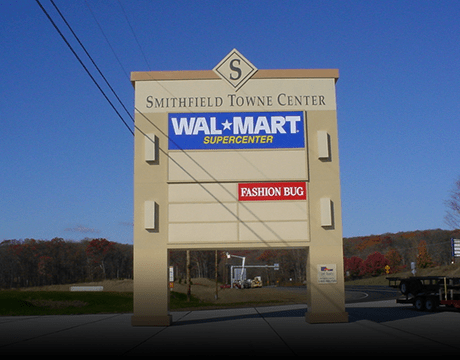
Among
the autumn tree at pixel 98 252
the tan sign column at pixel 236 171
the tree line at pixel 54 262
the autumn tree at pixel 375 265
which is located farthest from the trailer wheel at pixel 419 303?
the autumn tree at pixel 98 252

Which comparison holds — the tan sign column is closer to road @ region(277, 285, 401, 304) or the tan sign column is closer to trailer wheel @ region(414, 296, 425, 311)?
trailer wheel @ region(414, 296, 425, 311)

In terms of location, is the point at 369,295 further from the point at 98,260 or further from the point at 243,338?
the point at 98,260

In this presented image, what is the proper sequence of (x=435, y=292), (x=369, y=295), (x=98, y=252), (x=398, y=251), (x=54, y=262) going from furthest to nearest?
1. (x=98, y=252)
2. (x=398, y=251)
3. (x=54, y=262)
4. (x=369, y=295)
5. (x=435, y=292)

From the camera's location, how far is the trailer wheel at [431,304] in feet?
91.3

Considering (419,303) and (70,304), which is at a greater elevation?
(419,303)

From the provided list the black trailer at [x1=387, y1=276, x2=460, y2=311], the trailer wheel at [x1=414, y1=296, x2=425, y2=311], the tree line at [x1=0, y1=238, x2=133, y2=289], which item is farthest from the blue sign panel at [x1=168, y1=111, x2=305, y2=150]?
the tree line at [x1=0, y1=238, x2=133, y2=289]

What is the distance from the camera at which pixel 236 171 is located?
21.8 m

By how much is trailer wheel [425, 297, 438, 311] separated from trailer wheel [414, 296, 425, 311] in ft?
0.71

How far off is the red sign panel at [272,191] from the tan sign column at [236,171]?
4 centimetres

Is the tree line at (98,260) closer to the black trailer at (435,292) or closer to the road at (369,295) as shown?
the road at (369,295)

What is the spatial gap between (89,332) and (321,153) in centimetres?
1192

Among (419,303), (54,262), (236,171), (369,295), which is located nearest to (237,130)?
(236,171)

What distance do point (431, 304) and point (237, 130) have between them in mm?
15419

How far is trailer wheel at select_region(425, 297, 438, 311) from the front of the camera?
2783 cm
